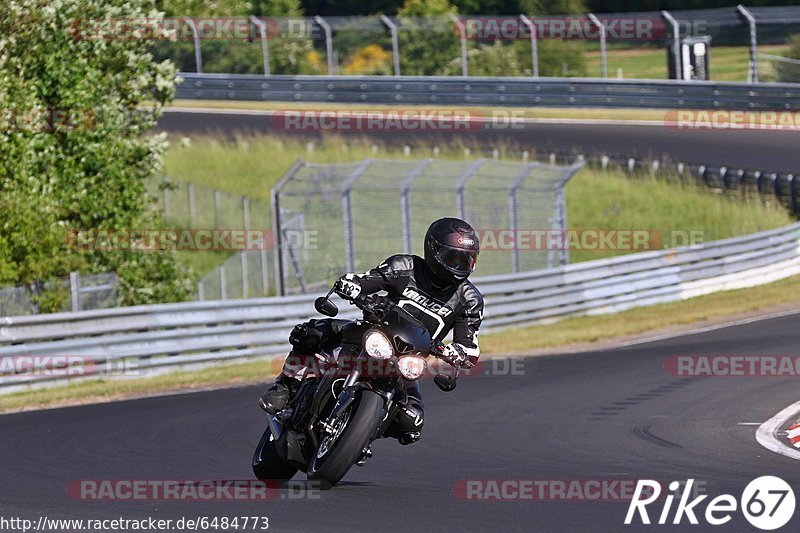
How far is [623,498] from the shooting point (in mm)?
7672

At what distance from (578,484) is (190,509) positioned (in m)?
2.31

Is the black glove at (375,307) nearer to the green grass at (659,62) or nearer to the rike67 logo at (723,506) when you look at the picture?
the rike67 logo at (723,506)

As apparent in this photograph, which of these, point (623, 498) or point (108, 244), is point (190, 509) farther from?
point (108, 244)

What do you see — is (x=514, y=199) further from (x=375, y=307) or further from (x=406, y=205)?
(x=375, y=307)

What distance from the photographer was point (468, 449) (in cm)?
1037

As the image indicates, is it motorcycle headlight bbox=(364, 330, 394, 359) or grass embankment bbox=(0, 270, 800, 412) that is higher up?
motorcycle headlight bbox=(364, 330, 394, 359)

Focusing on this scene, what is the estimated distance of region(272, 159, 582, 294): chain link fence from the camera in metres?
20.9

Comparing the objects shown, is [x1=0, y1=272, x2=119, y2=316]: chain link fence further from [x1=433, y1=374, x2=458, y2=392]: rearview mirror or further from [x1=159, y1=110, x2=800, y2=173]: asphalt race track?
[x1=159, y1=110, x2=800, y2=173]: asphalt race track

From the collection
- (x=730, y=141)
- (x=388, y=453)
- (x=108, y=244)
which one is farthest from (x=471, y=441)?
(x=730, y=141)

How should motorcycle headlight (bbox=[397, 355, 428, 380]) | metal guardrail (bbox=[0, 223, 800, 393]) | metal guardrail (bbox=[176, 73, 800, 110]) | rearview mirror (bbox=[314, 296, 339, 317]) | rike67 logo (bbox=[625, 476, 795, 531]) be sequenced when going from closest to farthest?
1. rike67 logo (bbox=[625, 476, 795, 531])
2. motorcycle headlight (bbox=[397, 355, 428, 380])
3. rearview mirror (bbox=[314, 296, 339, 317])
4. metal guardrail (bbox=[0, 223, 800, 393])
5. metal guardrail (bbox=[176, 73, 800, 110])

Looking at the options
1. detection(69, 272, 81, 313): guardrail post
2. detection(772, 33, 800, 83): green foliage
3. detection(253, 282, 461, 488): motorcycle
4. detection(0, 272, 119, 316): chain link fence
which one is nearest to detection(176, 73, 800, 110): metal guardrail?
detection(772, 33, 800, 83): green foliage

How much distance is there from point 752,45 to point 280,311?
761 inches

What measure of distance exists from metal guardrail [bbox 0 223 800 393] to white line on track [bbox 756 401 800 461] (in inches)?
309

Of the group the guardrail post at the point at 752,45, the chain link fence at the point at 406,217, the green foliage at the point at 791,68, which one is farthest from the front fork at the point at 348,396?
the green foliage at the point at 791,68
